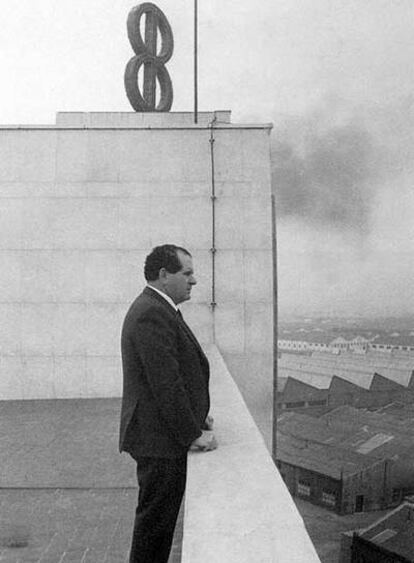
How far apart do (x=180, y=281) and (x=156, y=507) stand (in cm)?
105

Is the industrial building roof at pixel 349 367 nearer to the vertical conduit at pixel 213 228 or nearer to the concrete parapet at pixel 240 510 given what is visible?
the vertical conduit at pixel 213 228

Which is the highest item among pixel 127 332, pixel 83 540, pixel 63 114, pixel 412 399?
pixel 63 114

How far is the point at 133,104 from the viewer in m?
8.62

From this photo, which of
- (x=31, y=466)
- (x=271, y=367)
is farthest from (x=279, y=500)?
(x=271, y=367)

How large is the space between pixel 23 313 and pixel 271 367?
3657 mm

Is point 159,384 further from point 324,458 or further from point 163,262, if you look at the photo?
point 324,458

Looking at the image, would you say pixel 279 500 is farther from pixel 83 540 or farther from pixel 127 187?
pixel 127 187

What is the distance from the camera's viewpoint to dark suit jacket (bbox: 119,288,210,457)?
242 centimetres

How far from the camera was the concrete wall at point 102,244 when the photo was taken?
7883mm

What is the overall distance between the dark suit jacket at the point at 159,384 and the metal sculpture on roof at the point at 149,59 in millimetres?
6710

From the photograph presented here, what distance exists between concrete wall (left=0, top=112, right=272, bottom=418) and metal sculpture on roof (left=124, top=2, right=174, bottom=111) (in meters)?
1.06

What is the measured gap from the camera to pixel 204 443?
8.84 feet

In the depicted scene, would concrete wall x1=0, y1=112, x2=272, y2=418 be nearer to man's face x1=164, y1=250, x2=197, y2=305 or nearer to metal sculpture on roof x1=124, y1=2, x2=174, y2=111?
metal sculpture on roof x1=124, y1=2, x2=174, y2=111

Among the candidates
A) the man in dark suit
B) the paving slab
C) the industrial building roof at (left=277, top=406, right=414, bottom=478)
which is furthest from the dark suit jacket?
the industrial building roof at (left=277, top=406, right=414, bottom=478)
